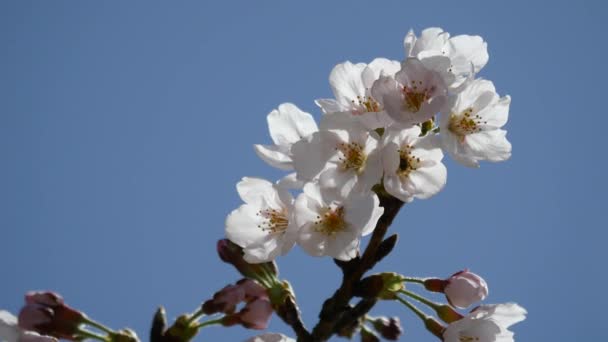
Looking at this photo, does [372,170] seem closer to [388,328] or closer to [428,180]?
[428,180]

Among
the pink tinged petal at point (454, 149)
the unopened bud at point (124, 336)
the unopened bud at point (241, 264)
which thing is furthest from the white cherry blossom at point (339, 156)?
the unopened bud at point (124, 336)

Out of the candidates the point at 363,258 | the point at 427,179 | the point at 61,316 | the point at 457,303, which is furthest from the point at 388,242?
the point at 61,316

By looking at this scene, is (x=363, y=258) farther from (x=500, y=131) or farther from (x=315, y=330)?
(x=500, y=131)

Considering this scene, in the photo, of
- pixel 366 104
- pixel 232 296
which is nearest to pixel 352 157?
pixel 366 104

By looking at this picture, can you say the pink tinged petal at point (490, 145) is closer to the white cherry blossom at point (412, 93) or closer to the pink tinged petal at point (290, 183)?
the white cherry blossom at point (412, 93)

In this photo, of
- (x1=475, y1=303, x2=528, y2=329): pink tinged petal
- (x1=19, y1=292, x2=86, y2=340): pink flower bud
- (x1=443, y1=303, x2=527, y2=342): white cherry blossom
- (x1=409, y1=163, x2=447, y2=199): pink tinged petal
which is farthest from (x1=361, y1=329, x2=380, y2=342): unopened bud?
(x1=19, y1=292, x2=86, y2=340): pink flower bud

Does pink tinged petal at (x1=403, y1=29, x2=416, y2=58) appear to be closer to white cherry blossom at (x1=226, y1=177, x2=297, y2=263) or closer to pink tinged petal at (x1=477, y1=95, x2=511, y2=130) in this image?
pink tinged petal at (x1=477, y1=95, x2=511, y2=130)
